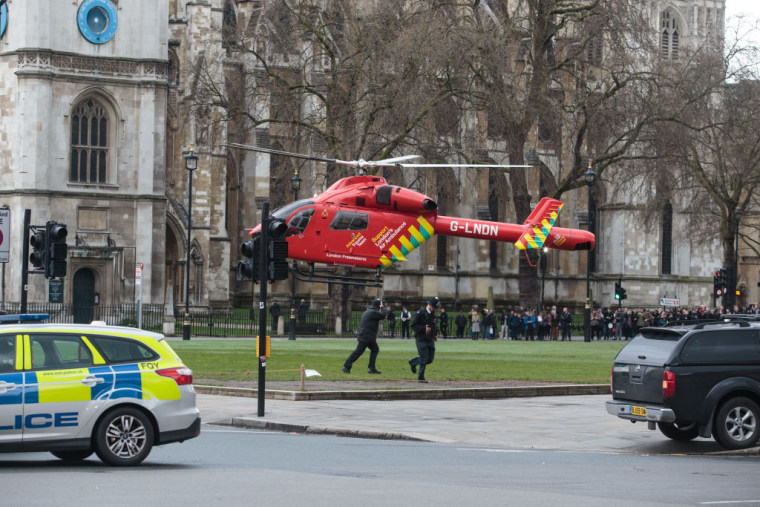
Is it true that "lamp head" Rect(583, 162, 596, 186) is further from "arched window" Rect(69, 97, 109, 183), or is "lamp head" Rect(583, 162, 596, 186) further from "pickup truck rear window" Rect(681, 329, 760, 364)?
"pickup truck rear window" Rect(681, 329, 760, 364)

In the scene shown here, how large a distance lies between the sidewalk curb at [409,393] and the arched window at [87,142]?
32.0 metres

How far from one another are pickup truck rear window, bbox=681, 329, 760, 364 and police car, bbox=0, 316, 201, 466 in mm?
6801

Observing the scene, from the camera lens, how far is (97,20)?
53500 millimetres

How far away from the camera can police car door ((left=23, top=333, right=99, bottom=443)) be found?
43.3 feet

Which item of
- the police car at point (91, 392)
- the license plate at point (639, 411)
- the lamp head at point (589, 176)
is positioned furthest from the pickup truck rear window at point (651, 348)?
the lamp head at point (589, 176)

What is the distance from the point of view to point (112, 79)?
2127 inches

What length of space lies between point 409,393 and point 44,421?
11440mm

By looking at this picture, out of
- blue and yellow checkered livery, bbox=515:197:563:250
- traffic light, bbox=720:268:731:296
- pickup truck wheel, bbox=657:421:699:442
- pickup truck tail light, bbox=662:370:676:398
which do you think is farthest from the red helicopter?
traffic light, bbox=720:268:731:296

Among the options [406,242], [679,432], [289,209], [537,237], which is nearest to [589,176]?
[537,237]

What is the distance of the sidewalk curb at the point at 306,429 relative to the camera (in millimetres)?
17812

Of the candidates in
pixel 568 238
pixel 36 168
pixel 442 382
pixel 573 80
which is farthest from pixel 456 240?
pixel 442 382

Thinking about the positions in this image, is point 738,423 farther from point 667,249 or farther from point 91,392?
point 667,249

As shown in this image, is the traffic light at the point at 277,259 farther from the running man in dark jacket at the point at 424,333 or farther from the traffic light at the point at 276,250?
the running man in dark jacket at the point at 424,333

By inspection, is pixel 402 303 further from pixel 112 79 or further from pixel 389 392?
pixel 389 392
